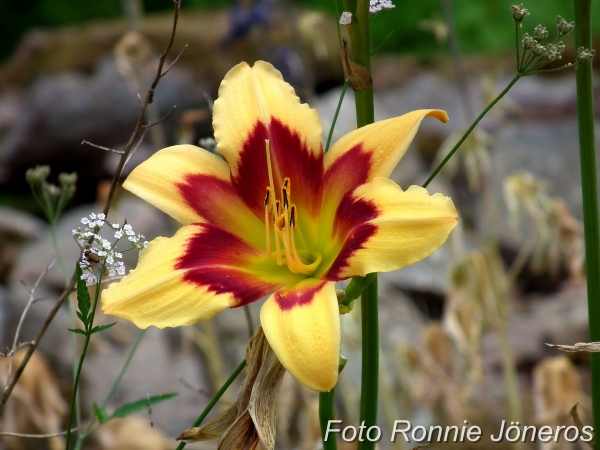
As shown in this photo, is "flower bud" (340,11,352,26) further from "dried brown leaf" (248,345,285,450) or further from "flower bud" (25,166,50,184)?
"flower bud" (25,166,50,184)

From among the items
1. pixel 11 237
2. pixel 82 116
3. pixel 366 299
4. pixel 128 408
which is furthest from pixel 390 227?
pixel 82 116

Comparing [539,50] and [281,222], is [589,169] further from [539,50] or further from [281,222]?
[281,222]

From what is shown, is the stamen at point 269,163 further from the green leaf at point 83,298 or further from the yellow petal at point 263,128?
the green leaf at point 83,298

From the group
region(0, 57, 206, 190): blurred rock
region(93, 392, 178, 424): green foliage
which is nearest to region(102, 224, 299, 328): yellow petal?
region(93, 392, 178, 424): green foliage

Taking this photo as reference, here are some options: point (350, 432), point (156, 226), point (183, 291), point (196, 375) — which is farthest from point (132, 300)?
point (156, 226)

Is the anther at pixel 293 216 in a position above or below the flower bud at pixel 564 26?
below

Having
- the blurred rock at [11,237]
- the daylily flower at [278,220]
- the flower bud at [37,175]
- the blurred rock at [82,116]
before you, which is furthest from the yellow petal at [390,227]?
the blurred rock at [82,116]

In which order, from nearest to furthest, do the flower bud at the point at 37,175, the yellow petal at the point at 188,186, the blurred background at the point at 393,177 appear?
the yellow petal at the point at 188,186 < the flower bud at the point at 37,175 < the blurred background at the point at 393,177

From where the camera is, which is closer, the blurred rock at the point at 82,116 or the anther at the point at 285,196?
the anther at the point at 285,196

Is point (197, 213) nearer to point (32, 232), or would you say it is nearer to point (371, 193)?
point (371, 193)
